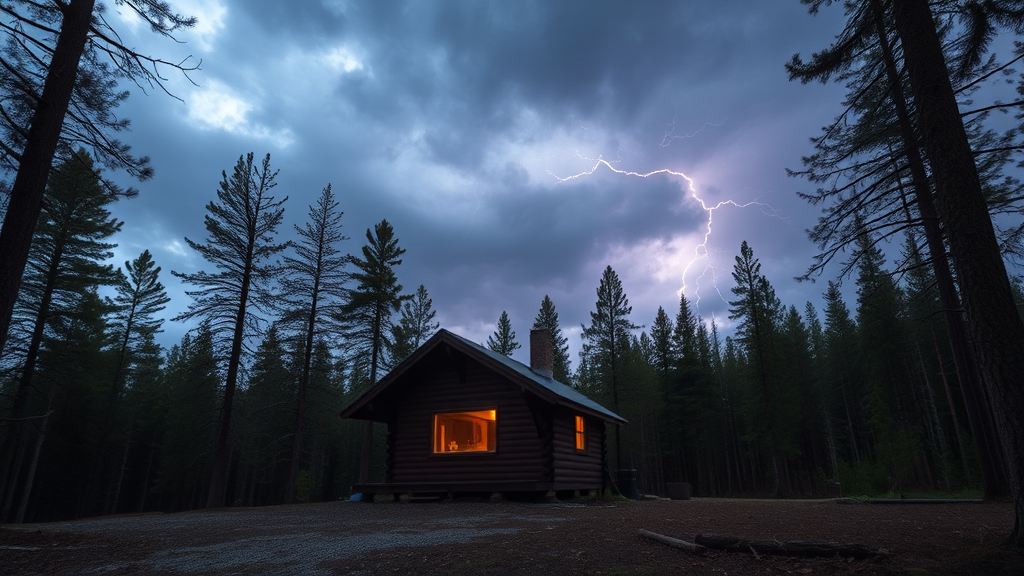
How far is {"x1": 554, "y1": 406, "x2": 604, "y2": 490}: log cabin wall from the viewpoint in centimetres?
1547

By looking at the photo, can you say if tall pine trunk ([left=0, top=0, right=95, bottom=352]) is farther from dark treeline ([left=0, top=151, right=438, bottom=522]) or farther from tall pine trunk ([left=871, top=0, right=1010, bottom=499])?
tall pine trunk ([left=871, top=0, right=1010, bottom=499])

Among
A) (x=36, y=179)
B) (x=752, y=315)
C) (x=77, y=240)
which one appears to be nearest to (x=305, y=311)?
(x=77, y=240)

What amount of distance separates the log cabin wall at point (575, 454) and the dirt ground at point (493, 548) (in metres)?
6.12

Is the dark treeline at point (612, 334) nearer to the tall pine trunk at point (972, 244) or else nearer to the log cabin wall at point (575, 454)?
the tall pine trunk at point (972, 244)

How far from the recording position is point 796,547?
15.9 feet

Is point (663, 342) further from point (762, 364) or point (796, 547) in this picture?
point (796, 547)

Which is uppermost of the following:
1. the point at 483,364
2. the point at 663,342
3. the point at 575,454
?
the point at 663,342

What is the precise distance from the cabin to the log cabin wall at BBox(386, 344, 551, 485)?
0.10ft

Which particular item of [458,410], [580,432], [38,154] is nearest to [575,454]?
[580,432]

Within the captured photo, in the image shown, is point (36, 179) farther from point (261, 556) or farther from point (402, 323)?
point (402, 323)

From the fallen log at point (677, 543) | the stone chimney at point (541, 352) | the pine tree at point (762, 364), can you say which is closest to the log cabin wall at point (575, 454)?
the stone chimney at point (541, 352)

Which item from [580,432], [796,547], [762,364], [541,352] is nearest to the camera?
[796,547]

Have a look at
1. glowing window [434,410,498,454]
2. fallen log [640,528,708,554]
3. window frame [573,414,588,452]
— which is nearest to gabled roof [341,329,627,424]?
window frame [573,414,588,452]

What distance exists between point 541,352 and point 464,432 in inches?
198
